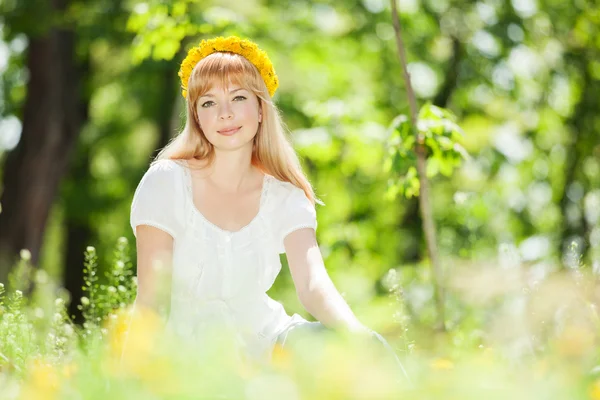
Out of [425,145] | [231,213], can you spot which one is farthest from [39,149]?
[231,213]

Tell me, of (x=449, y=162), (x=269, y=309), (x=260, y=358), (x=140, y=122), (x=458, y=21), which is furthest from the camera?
(x=140, y=122)

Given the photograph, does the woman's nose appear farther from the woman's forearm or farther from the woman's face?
the woman's forearm

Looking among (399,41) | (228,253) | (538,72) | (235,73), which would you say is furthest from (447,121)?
(538,72)

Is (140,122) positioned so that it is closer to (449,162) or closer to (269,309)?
(449,162)

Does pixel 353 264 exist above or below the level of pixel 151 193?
above

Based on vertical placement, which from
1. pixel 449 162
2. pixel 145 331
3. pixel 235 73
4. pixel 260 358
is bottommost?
pixel 145 331

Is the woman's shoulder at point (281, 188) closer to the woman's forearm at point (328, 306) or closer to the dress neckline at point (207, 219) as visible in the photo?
the dress neckline at point (207, 219)

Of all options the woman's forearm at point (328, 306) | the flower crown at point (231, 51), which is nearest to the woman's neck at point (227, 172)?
the flower crown at point (231, 51)

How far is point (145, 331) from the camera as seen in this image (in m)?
1.19

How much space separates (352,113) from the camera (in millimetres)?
6930

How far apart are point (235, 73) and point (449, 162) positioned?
1.41 m

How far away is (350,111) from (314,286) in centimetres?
409

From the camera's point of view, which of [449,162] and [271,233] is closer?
[271,233]

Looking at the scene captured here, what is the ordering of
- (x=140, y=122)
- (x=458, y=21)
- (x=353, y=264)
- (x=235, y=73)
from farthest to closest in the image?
(x=140, y=122), (x=458, y=21), (x=353, y=264), (x=235, y=73)
